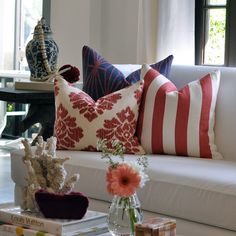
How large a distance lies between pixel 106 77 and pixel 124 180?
152 cm

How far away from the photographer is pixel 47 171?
6.53ft

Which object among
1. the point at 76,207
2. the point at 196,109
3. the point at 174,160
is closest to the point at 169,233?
Answer: the point at 76,207

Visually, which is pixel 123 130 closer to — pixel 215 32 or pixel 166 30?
pixel 166 30

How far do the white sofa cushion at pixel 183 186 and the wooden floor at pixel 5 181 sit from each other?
1378mm

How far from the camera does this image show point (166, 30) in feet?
14.5

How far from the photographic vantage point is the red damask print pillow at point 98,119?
9.84ft

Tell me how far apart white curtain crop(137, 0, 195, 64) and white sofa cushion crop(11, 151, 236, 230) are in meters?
1.62

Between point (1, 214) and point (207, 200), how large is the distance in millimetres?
807

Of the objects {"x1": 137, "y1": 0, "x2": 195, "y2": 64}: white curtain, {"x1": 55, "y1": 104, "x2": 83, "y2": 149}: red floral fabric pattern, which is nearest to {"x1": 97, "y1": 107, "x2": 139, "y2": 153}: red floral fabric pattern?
{"x1": 55, "y1": 104, "x2": 83, "y2": 149}: red floral fabric pattern

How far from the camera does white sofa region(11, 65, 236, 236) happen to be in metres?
2.38

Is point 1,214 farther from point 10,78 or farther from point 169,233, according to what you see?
point 10,78

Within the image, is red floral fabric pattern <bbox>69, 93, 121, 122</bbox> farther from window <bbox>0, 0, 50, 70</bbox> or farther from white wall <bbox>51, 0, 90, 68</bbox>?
window <bbox>0, 0, 50, 70</bbox>

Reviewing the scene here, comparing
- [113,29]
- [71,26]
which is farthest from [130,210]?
[71,26]

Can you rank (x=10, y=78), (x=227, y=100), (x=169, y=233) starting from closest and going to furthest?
1. (x=169, y=233)
2. (x=227, y=100)
3. (x=10, y=78)
